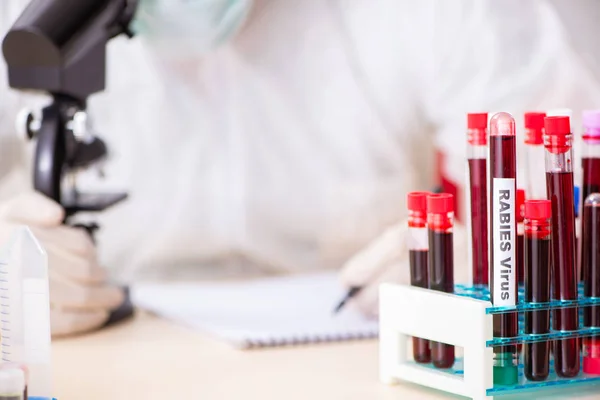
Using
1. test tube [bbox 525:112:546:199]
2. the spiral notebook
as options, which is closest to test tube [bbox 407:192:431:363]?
test tube [bbox 525:112:546:199]

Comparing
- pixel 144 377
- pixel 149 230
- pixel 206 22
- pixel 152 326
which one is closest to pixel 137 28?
pixel 206 22

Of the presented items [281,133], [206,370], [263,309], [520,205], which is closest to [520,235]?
[520,205]

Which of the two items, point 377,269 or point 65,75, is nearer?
point 65,75

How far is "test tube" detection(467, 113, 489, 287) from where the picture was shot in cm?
79

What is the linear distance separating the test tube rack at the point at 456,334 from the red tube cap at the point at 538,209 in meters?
0.07

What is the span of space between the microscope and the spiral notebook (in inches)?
4.0

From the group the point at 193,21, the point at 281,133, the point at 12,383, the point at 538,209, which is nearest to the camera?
the point at 12,383

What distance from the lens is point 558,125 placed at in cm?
72

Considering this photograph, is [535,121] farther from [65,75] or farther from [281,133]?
[281,133]

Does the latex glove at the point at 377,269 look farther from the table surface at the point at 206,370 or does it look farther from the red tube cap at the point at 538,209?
the red tube cap at the point at 538,209

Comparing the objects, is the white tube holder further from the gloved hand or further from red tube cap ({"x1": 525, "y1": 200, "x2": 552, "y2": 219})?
the gloved hand

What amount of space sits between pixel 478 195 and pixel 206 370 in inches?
12.5

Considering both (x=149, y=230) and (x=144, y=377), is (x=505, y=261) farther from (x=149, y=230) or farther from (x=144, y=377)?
(x=149, y=230)

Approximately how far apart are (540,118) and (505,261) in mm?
153
